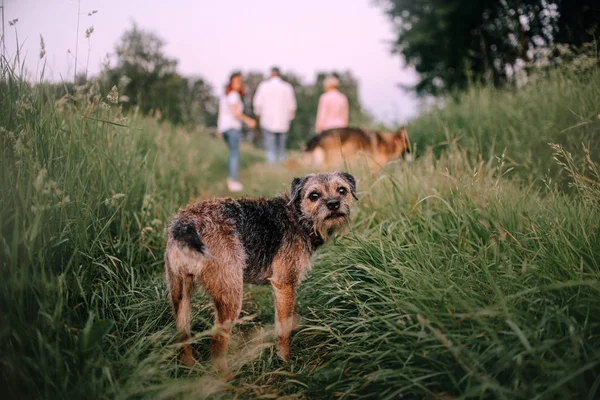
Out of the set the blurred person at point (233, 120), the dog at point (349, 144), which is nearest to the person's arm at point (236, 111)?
the blurred person at point (233, 120)

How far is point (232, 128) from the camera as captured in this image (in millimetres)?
9469

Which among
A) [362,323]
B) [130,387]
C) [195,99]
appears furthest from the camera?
[195,99]

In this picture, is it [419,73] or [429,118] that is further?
[419,73]

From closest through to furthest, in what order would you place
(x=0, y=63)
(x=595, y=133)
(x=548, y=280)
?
(x=548, y=280) → (x=0, y=63) → (x=595, y=133)

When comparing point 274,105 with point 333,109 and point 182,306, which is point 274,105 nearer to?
point 333,109

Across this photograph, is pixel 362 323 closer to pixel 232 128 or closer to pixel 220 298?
pixel 220 298

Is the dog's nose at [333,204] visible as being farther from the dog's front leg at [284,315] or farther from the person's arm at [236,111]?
the person's arm at [236,111]

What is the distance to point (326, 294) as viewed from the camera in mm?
3152

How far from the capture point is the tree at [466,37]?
679cm

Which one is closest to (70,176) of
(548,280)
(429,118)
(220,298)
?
(220,298)

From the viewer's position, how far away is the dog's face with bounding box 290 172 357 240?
328 cm

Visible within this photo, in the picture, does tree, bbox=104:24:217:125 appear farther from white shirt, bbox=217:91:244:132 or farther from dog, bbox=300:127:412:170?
dog, bbox=300:127:412:170

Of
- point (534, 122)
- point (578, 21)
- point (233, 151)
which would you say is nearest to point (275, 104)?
point (233, 151)

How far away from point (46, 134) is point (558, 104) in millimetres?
6387
